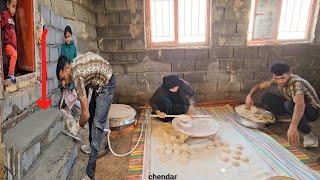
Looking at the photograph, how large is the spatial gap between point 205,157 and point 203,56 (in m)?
1.86

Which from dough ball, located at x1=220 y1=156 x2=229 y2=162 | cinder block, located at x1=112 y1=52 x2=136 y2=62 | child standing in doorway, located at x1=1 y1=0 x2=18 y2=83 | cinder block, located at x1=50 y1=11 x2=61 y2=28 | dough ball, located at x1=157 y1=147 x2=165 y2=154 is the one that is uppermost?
cinder block, located at x1=50 y1=11 x2=61 y2=28

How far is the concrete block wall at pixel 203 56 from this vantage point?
362cm

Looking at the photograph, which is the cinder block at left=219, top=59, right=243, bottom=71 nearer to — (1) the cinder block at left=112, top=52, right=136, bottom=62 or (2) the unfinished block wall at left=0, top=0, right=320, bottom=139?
(2) the unfinished block wall at left=0, top=0, right=320, bottom=139

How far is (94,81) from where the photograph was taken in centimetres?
211

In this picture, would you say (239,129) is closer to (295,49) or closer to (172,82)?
(172,82)

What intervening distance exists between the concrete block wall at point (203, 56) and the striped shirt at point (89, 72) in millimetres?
1646

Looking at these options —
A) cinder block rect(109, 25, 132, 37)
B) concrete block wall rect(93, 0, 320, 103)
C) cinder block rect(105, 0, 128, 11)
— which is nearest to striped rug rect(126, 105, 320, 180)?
concrete block wall rect(93, 0, 320, 103)

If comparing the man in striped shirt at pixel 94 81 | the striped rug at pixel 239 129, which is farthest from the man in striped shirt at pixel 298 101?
the man in striped shirt at pixel 94 81

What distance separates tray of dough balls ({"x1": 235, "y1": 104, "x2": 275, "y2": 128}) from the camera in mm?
2932

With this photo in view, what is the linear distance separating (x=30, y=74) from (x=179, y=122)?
160 centimetres

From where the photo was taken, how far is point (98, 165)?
2.29 metres

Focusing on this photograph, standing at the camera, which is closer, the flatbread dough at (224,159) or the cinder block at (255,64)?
the flatbread dough at (224,159)

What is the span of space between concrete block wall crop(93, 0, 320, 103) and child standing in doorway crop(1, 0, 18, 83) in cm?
239

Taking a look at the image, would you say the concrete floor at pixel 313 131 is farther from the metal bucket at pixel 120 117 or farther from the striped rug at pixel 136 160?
the metal bucket at pixel 120 117
